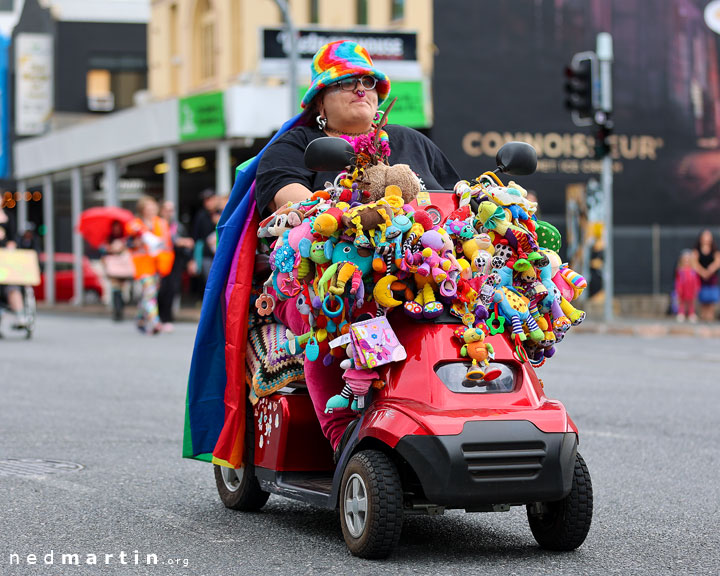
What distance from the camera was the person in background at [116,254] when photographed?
2280 centimetres

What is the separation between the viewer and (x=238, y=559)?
15.1ft

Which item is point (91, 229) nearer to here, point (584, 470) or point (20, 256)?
point (20, 256)

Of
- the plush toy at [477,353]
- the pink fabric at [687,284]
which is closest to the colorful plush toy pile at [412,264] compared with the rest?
the plush toy at [477,353]

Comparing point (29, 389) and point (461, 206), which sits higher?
point (461, 206)

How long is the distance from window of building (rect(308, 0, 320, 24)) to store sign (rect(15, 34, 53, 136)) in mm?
19934

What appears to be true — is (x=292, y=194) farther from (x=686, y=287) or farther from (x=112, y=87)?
(x=112, y=87)

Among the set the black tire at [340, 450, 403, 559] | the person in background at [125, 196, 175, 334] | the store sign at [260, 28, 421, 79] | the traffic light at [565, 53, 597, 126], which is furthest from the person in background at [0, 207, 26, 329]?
the black tire at [340, 450, 403, 559]

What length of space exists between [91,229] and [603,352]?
34.5 feet

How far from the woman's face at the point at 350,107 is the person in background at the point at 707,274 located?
2079cm

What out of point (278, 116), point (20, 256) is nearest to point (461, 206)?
point (20, 256)

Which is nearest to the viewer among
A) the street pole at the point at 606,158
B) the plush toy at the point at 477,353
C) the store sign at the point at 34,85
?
the plush toy at the point at 477,353

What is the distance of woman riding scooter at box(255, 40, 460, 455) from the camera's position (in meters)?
5.24

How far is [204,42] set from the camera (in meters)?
34.4

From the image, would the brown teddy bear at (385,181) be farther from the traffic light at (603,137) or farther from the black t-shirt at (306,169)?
the traffic light at (603,137)
